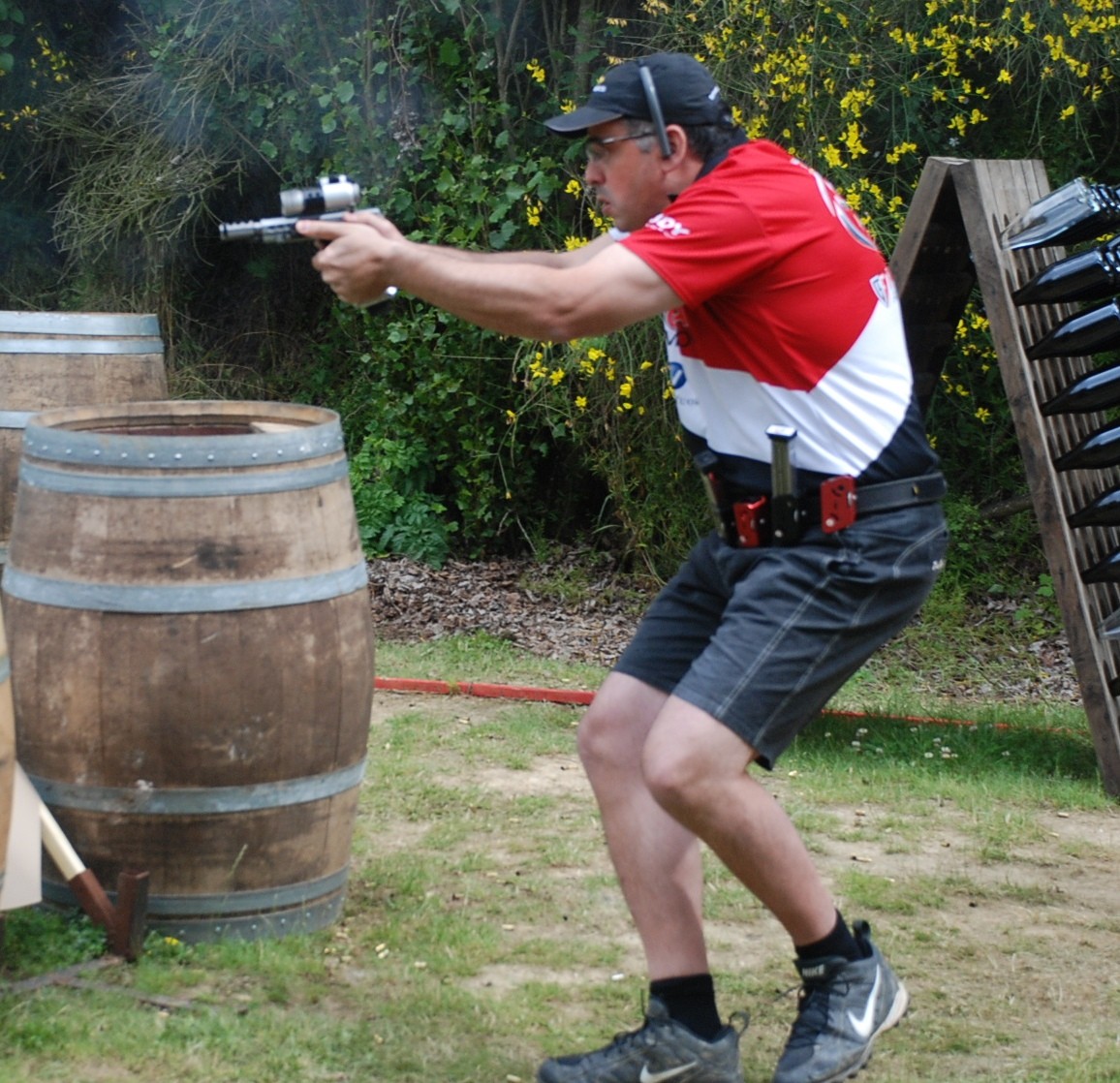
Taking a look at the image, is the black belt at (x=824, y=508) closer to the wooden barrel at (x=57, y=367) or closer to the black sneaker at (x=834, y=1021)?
the black sneaker at (x=834, y=1021)

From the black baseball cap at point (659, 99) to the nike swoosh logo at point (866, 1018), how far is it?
186cm

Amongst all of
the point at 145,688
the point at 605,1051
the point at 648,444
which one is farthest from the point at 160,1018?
the point at 648,444

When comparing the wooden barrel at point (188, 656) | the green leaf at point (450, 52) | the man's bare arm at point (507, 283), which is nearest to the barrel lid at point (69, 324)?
the wooden barrel at point (188, 656)

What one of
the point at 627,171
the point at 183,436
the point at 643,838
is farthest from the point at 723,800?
the point at 183,436

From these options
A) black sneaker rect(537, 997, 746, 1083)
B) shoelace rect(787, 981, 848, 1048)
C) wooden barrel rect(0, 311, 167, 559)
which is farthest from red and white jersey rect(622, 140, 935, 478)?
wooden barrel rect(0, 311, 167, 559)

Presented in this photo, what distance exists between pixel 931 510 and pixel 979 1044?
122cm

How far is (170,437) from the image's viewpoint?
3658 millimetres

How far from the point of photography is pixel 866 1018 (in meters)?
3.28

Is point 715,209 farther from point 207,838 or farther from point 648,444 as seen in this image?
point 648,444

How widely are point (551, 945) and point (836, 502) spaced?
1499 millimetres

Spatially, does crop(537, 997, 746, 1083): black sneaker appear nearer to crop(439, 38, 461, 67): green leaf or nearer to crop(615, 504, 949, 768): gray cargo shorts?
crop(615, 504, 949, 768): gray cargo shorts

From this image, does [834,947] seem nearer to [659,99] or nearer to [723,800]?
[723,800]

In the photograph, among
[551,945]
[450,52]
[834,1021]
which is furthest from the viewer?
[450,52]

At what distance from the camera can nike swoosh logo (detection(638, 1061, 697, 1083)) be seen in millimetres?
3158
